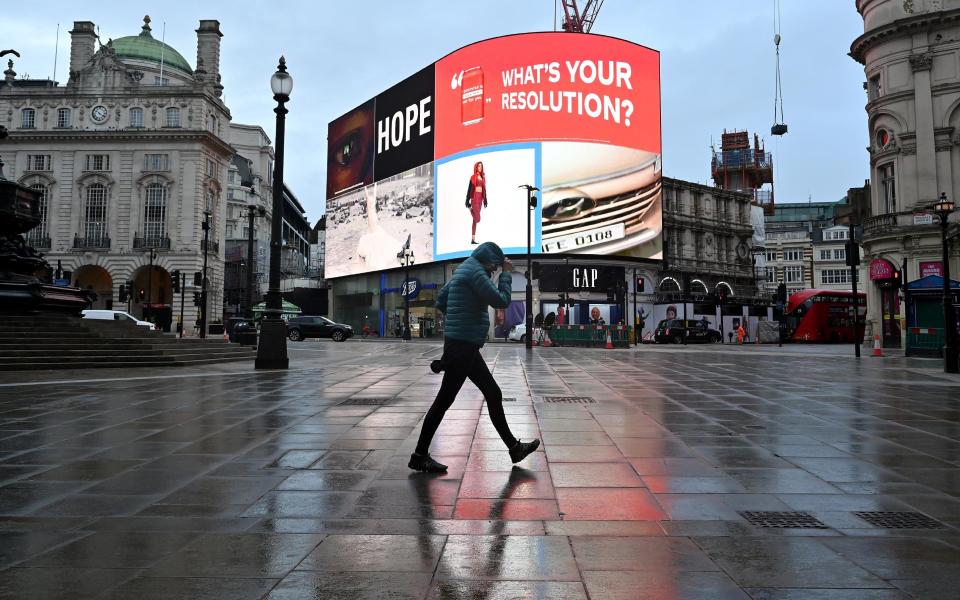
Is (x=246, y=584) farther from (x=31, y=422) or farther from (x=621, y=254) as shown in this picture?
(x=621, y=254)

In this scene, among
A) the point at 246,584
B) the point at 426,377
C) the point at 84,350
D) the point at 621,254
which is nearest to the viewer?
the point at 246,584

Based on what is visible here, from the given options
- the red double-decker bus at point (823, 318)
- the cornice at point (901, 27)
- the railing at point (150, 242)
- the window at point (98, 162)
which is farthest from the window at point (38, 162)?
the red double-decker bus at point (823, 318)

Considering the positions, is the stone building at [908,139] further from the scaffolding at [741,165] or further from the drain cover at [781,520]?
the scaffolding at [741,165]

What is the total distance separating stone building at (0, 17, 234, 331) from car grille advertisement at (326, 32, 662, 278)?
21190mm

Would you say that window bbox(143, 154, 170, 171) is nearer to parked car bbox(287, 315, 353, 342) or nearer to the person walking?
parked car bbox(287, 315, 353, 342)

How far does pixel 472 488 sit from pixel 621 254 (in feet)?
139

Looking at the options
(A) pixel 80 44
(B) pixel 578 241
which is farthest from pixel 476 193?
(A) pixel 80 44

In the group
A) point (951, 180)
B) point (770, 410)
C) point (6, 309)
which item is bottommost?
point (770, 410)

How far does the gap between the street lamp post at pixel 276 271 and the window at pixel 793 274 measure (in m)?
96.7

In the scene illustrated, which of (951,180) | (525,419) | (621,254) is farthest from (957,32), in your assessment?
(525,419)

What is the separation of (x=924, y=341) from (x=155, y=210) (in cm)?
5514

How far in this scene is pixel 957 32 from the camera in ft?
103

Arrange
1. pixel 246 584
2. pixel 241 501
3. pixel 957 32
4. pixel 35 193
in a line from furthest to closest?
pixel 957 32
pixel 35 193
pixel 241 501
pixel 246 584

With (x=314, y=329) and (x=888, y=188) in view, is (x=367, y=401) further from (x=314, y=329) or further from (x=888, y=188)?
(x=888, y=188)
